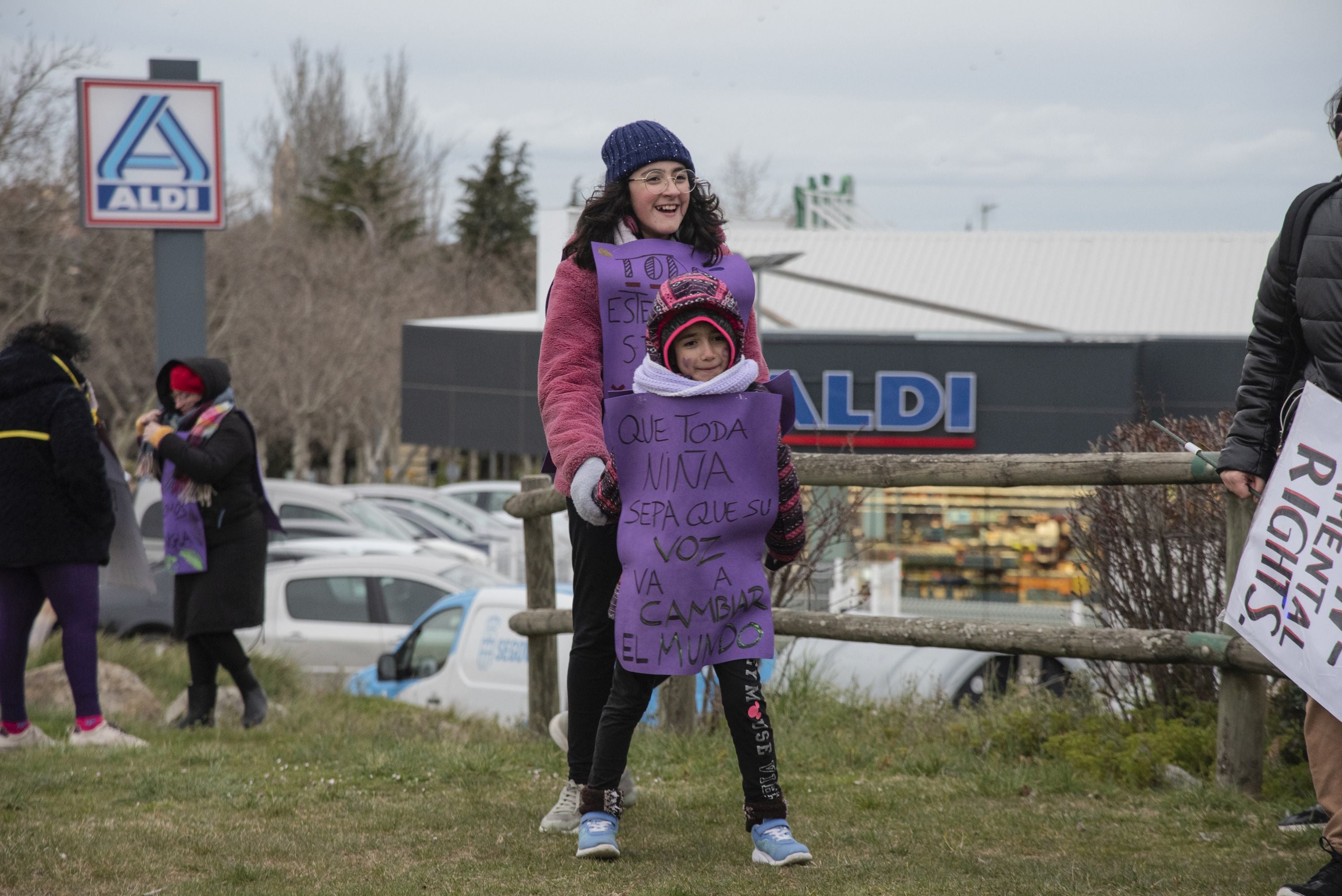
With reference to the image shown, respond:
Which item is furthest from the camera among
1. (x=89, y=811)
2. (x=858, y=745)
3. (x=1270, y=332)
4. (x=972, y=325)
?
(x=972, y=325)

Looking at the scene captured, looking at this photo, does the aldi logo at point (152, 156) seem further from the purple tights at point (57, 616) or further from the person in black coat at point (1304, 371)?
the person in black coat at point (1304, 371)

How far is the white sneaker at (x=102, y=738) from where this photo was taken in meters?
5.68

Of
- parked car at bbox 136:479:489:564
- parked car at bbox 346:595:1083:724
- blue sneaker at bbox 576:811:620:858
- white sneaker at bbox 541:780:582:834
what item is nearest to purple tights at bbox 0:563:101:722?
parked car at bbox 346:595:1083:724

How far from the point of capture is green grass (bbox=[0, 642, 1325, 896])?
3.54 m

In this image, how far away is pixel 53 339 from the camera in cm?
563

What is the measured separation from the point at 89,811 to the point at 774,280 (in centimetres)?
2999

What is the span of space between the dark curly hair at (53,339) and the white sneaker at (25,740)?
1553 millimetres

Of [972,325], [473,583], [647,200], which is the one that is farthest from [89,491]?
[972,325]

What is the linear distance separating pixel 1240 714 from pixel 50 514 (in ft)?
14.8

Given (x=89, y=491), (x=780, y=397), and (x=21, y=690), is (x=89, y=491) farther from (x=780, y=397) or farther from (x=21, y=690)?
(x=780, y=397)

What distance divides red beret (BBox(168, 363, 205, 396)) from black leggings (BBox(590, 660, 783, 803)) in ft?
11.4

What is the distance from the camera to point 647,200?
3812mm

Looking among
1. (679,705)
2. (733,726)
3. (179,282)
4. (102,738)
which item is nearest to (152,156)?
(179,282)

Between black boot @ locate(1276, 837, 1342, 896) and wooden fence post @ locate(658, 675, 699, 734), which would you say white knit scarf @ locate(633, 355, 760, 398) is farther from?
wooden fence post @ locate(658, 675, 699, 734)
